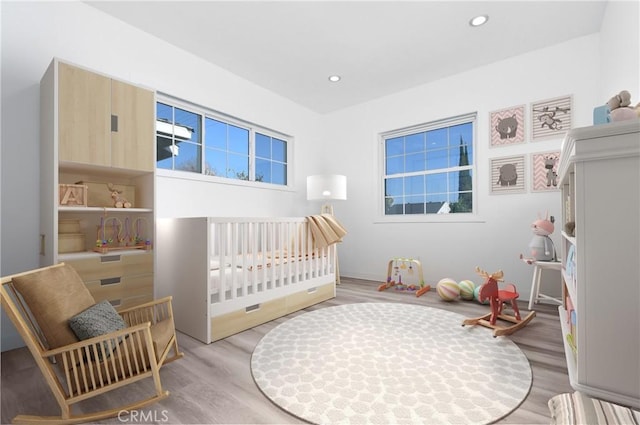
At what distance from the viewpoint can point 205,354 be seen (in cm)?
184

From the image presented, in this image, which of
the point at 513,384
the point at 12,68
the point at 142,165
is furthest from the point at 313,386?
the point at 12,68

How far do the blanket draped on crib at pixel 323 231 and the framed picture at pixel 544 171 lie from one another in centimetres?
205

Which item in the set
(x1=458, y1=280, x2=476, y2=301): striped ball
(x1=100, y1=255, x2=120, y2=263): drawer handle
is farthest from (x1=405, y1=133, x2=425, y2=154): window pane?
(x1=100, y1=255, x2=120, y2=263): drawer handle

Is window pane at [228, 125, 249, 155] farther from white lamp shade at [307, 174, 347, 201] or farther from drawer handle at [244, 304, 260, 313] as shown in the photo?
drawer handle at [244, 304, 260, 313]

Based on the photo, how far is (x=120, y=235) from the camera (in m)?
2.39

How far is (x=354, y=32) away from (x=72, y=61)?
2.30m

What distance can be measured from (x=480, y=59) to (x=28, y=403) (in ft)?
14.3

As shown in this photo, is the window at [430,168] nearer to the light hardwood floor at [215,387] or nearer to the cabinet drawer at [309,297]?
the cabinet drawer at [309,297]

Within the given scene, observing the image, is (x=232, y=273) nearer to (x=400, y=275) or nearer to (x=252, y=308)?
(x=252, y=308)

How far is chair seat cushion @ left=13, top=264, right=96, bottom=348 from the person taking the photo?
1242mm

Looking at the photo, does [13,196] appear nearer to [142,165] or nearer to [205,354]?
[142,165]

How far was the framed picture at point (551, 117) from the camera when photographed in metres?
2.84

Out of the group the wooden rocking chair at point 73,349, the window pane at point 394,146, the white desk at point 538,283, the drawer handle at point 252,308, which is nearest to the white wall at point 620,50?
the white desk at point 538,283

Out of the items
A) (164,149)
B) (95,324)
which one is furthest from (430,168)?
(95,324)
